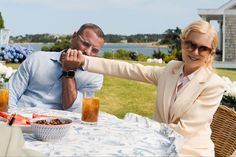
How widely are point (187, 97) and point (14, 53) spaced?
23.6 feet

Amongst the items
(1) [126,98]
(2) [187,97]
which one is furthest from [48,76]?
(1) [126,98]

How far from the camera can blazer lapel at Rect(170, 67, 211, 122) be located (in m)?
2.65

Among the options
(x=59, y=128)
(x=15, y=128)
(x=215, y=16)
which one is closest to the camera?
(x=15, y=128)

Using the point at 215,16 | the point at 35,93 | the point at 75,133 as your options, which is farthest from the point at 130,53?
the point at 75,133

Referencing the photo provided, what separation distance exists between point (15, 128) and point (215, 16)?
76.0ft

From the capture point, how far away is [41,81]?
328 centimetres

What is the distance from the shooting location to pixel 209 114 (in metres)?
2.64

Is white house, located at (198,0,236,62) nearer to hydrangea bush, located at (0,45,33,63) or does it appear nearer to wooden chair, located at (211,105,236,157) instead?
hydrangea bush, located at (0,45,33,63)

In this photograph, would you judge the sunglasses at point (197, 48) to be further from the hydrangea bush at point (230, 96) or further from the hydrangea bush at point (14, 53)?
the hydrangea bush at point (14, 53)

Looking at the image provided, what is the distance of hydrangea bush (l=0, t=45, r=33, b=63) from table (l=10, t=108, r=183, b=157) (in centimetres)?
700

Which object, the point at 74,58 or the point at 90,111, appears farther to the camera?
the point at 74,58

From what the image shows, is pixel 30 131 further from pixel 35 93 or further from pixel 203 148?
pixel 35 93

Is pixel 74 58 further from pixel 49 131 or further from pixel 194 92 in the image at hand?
pixel 49 131

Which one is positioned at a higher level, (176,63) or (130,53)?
(176,63)
